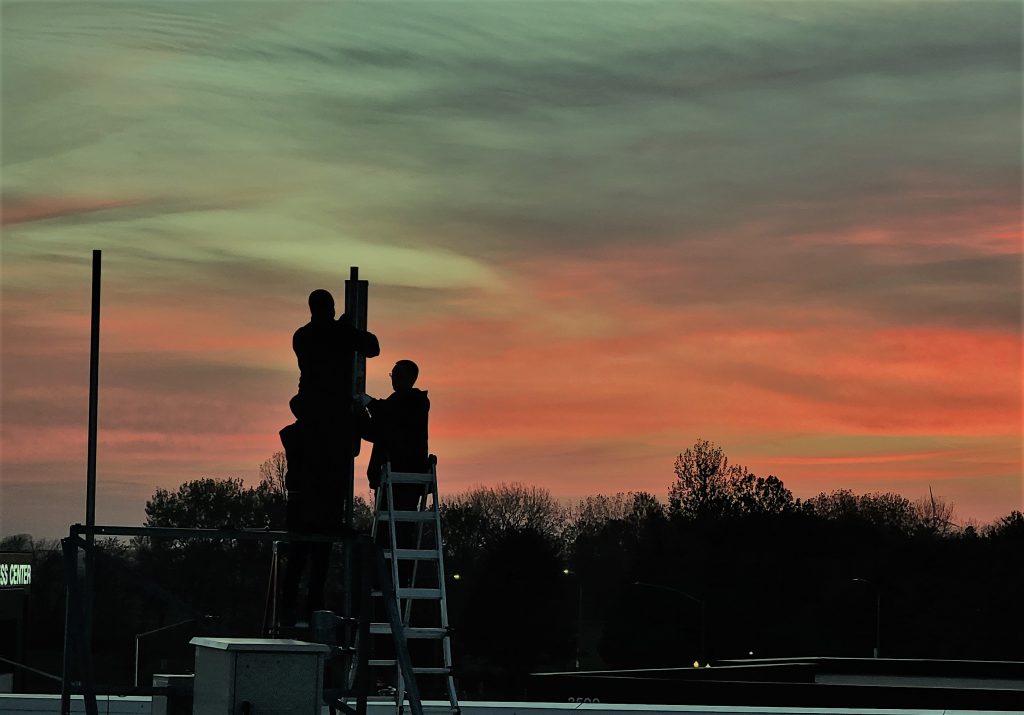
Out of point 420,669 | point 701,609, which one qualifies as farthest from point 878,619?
point 420,669

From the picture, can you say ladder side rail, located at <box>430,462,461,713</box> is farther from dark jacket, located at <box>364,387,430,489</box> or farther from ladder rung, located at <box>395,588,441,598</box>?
dark jacket, located at <box>364,387,430,489</box>

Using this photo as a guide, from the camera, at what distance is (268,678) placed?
967 centimetres

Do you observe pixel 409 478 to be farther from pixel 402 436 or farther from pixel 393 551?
pixel 393 551

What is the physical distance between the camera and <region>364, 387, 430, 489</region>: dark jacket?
13.0 m

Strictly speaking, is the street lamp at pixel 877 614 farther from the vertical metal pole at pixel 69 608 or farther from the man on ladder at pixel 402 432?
the vertical metal pole at pixel 69 608

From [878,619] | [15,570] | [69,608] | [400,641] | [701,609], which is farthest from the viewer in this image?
[701,609]

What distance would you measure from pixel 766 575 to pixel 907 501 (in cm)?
1710

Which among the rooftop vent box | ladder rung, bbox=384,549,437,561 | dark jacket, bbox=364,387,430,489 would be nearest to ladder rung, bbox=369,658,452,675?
ladder rung, bbox=384,549,437,561

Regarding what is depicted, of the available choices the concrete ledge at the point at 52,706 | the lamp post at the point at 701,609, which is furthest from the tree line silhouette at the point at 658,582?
the concrete ledge at the point at 52,706

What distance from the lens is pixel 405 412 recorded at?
13.2 metres

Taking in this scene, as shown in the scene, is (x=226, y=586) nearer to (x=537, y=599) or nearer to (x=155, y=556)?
(x=155, y=556)

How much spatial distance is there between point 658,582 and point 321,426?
94.0m

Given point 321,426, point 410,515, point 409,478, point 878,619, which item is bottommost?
point 878,619

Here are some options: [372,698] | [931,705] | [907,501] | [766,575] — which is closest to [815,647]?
[766,575]
